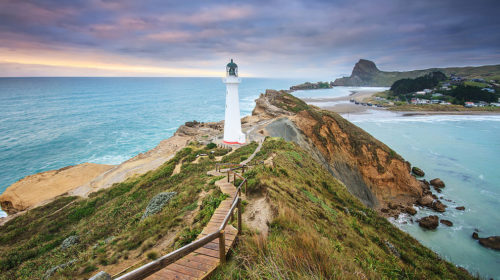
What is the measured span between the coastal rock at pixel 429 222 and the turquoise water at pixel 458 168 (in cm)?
54

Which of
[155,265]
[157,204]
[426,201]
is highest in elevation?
[155,265]

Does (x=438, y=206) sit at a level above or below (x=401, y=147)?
below

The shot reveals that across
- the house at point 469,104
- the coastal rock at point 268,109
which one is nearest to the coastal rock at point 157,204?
the coastal rock at point 268,109

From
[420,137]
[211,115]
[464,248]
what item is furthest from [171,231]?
[211,115]

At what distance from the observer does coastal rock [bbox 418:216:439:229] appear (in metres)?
20.6

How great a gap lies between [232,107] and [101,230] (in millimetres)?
15914

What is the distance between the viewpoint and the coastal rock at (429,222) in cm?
2062

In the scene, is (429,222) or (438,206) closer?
(429,222)

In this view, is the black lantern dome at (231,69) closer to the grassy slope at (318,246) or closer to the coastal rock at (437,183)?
the grassy slope at (318,246)

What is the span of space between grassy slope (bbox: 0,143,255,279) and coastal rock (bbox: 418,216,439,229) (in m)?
21.6

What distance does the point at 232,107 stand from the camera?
23562mm

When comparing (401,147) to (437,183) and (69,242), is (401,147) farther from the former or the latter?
(69,242)

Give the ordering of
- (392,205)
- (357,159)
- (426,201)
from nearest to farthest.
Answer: (426,201)
(392,205)
(357,159)

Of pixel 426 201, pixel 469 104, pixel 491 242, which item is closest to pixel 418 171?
pixel 426 201
